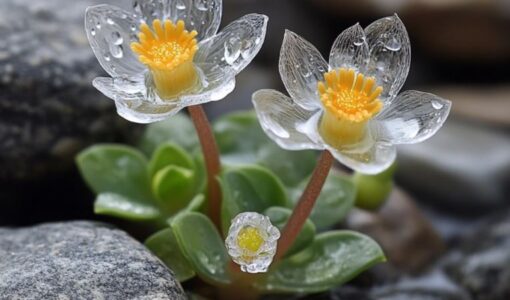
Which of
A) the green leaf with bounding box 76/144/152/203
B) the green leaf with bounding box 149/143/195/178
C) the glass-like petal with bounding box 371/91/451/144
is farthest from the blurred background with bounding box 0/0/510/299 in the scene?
the glass-like petal with bounding box 371/91/451/144

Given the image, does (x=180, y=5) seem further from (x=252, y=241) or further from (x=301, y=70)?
(x=252, y=241)

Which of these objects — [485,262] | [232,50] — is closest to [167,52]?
[232,50]

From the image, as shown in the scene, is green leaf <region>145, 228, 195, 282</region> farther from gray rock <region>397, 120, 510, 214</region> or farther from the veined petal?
gray rock <region>397, 120, 510, 214</region>

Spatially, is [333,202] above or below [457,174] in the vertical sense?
above

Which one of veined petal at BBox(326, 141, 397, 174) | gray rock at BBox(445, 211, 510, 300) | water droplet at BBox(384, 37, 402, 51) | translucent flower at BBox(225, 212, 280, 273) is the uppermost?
water droplet at BBox(384, 37, 402, 51)

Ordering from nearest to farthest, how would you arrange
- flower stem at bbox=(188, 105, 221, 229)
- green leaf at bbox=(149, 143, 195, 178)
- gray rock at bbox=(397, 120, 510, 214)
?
flower stem at bbox=(188, 105, 221, 229), green leaf at bbox=(149, 143, 195, 178), gray rock at bbox=(397, 120, 510, 214)

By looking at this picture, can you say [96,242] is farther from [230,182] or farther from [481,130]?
[481,130]

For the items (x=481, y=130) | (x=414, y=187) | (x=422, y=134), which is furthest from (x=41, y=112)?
(x=481, y=130)

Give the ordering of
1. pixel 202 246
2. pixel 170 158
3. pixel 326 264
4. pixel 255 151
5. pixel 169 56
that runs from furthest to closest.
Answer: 1. pixel 255 151
2. pixel 170 158
3. pixel 326 264
4. pixel 202 246
5. pixel 169 56
